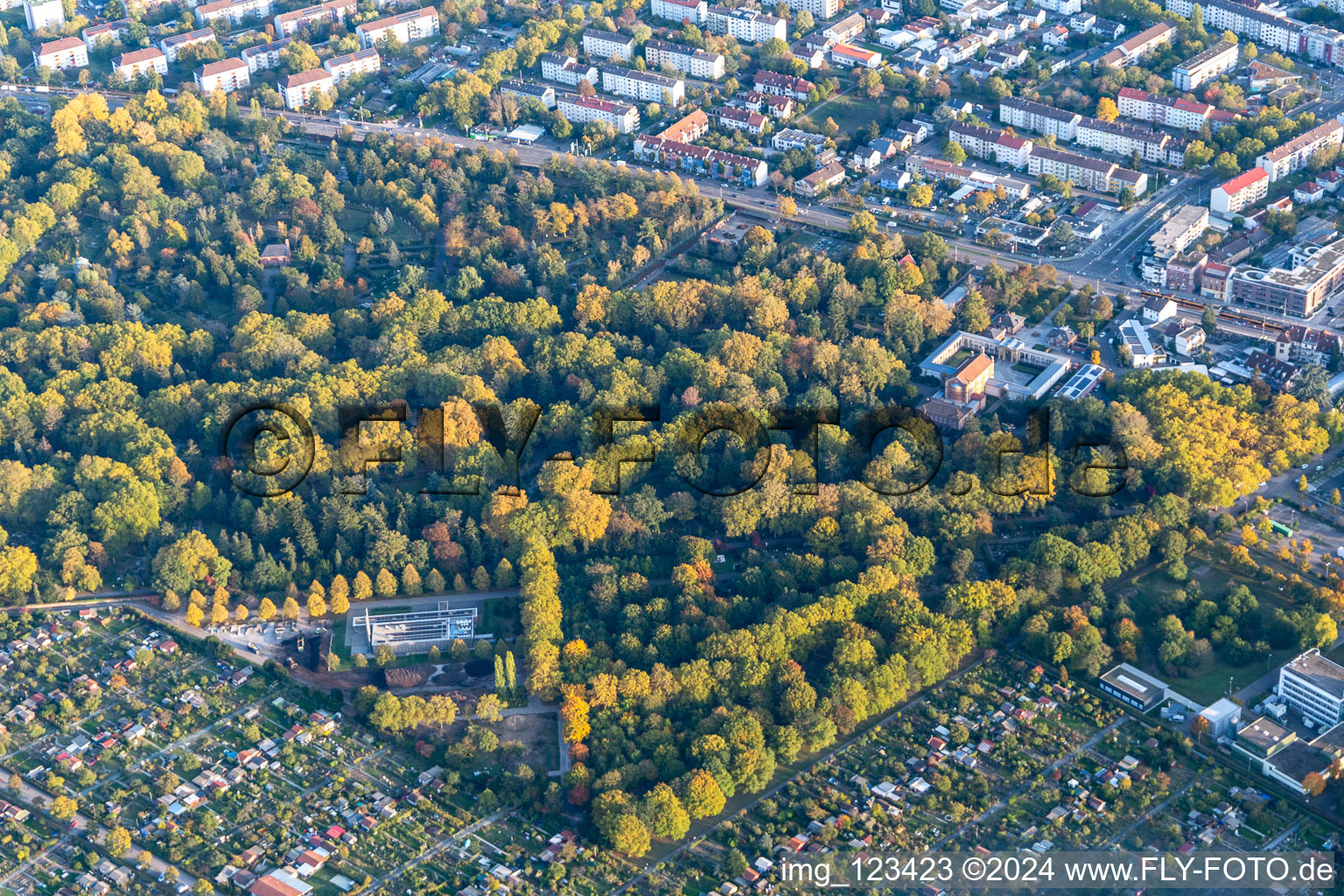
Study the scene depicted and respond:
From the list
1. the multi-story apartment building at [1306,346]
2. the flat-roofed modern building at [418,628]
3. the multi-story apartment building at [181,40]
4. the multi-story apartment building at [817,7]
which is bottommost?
the flat-roofed modern building at [418,628]

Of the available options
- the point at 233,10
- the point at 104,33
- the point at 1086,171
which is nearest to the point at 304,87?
the point at 233,10

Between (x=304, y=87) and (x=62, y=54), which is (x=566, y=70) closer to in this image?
(x=304, y=87)

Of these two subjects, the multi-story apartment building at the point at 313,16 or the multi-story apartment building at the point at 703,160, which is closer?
the multi-story apartment building at the point at 703,160

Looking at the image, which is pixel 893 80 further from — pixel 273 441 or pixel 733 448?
pixel 273 441

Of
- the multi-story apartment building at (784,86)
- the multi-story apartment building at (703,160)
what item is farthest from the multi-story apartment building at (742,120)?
the multi-story apartment building at (784,86)

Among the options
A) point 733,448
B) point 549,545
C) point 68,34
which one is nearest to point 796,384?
point 733,448

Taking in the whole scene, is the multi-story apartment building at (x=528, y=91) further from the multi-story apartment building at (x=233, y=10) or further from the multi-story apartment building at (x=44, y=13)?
the multi-story apartment building at (x=44, y=13)

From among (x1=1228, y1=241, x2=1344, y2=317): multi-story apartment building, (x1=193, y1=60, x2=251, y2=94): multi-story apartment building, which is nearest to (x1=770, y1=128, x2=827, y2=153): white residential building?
(x1=1228, y1=241, x2=1344, y2=317): multi-story apartment building
